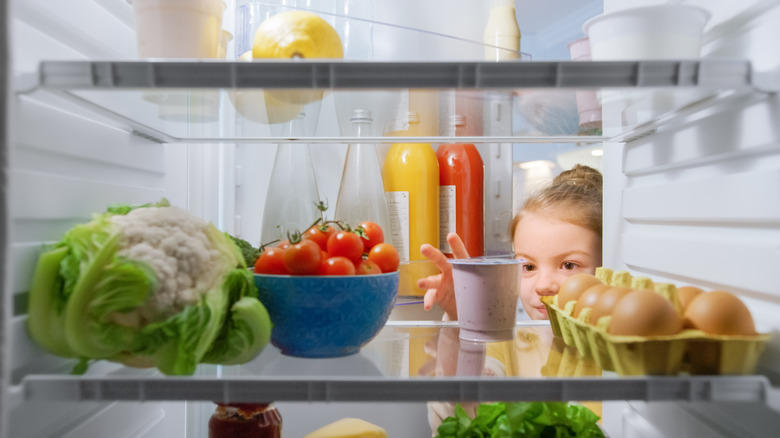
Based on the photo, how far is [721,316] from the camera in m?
0.71

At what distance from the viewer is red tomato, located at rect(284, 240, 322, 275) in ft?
2.73

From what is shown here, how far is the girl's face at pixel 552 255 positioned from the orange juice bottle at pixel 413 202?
1.27ft

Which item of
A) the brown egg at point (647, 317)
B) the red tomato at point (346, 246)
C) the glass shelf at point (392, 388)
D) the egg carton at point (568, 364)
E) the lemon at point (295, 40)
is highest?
the lemon at point (295, 40)

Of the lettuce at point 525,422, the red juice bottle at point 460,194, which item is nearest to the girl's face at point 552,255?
the red juice bottle at point 460,194

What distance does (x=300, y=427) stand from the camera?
1.45 m

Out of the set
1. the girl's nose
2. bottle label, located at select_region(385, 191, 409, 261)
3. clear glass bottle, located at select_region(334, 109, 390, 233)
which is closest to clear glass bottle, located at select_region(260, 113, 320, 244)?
clear glass bottle, located at select_region(334, 109, 390, 233)

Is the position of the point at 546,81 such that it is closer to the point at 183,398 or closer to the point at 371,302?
the point at 371,302

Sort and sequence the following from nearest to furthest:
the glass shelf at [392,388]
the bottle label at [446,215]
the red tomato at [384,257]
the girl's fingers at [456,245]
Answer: the glass shelf at [392,388], the red tomato at [384,257], the girl's fingers at [456,245], the bottle label at [446,215]

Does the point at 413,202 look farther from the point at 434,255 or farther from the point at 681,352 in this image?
the point at 681,352

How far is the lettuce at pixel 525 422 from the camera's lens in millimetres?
973

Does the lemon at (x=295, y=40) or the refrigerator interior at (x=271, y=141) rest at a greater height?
the lemon at (x=295, y=40)

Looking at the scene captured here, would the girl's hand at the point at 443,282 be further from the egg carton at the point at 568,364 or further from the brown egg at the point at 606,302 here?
the brown egg at the point at 606,302

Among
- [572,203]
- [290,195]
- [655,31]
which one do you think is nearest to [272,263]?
[290,195]

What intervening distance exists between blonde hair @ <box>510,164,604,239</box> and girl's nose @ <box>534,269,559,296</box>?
6.1 inches
